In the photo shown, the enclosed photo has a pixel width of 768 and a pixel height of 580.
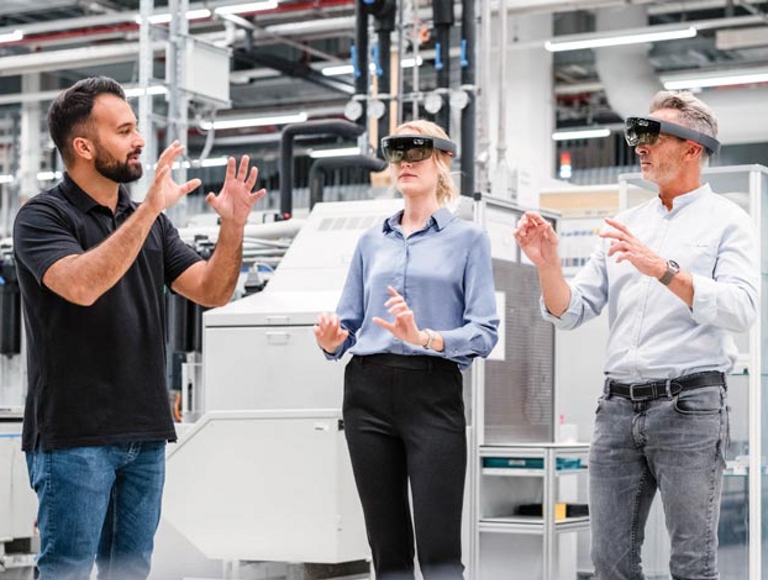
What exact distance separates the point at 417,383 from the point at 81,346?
0.88 meters

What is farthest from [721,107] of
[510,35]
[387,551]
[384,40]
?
[387,551]

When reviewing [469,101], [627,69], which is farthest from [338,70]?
[469,101]

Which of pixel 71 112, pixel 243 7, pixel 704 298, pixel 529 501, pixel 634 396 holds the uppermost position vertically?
pixel 243 7

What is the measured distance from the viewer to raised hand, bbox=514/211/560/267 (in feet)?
9.11

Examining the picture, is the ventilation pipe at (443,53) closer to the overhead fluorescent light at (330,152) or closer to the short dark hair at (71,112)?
the short dark hair at (71,112)

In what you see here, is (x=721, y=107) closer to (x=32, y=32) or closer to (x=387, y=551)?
(x=32, y=32)

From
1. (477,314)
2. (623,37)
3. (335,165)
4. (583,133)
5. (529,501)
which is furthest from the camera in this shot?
(583,133)

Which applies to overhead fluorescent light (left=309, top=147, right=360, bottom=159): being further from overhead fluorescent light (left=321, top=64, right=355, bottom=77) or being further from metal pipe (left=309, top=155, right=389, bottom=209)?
metal pipe (left=309, top=155, right=389, bottom=209)

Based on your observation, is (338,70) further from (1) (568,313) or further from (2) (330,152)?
(1) (568,313)

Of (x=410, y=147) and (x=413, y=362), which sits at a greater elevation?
(x=410, y=147)

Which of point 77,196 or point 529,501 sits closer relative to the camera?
point 77,196

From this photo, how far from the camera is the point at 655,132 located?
275 cm

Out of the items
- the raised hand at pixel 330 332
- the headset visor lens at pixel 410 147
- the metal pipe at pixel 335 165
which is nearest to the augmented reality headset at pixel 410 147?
the headset visor lens at pixel 410 147

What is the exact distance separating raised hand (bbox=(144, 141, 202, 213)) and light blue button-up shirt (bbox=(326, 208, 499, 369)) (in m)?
0.75
